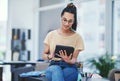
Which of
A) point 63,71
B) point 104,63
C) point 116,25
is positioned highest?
point 116,25

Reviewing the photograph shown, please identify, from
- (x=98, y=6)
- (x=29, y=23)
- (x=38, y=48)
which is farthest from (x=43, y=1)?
(x=98, y=6)

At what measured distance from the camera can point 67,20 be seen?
261 cm

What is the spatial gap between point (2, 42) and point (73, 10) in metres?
6.58

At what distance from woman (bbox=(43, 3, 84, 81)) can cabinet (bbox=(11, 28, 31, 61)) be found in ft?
19.6

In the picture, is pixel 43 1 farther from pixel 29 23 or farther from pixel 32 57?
pixel 32 57

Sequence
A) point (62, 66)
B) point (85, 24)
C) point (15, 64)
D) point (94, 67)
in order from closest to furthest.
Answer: point (62, 66)
point (15, 64)
point (94, 67)
point (85, 24)

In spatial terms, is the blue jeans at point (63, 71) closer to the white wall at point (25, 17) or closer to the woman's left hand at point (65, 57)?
the woman's left hand at point (65, 57)

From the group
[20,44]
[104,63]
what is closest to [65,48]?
[104,63]

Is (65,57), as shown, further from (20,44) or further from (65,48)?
(20,44)

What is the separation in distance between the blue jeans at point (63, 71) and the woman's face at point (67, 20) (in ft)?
1.14

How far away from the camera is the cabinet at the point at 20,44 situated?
28.2ft

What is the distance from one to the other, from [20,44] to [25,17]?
Result: 901mm

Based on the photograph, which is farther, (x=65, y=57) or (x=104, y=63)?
(x=104, y=63)

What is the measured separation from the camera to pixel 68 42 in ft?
8.56
